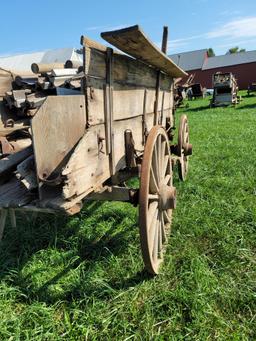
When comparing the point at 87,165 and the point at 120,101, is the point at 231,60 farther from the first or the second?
the point at 87,165

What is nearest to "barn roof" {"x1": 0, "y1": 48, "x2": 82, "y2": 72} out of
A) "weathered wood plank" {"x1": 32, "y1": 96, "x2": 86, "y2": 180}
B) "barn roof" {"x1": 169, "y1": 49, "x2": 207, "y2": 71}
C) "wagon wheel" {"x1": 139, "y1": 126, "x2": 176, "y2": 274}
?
"barn roof" {"x1": 169, "y1": 49, "x2": 207, "y2": 71}

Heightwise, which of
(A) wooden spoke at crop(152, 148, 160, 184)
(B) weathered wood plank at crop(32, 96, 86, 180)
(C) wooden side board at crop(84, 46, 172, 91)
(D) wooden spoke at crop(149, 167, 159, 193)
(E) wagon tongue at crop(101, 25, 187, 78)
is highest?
(E) wagon tongue at crop(101, 25, 187, 78)

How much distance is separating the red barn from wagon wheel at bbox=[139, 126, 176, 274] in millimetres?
35602

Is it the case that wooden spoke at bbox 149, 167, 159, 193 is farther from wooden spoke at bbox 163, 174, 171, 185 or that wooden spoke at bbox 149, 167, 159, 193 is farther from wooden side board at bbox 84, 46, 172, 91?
wooden side board at bbox 84, 46, 172, 91

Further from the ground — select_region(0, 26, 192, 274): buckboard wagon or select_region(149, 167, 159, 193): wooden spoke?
select_region(0, 26, 192, 274): buckboard wagon

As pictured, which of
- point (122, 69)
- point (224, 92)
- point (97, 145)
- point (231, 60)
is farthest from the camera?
point (231, 60)

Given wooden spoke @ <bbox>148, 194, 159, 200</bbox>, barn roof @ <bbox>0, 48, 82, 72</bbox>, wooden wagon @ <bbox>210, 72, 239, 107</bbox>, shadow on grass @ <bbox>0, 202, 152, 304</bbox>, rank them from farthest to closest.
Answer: barn roof @ <bbox>0, 48, 82, 72</bbox> → wooden wagon @ <bbox>210, 72, 239, 107</bbox> → shadow on grass @ <bbox>0, 202, 152, 304</bbox> → wooden spoke @ <bbox>148, 194, 159, 200</bbox>

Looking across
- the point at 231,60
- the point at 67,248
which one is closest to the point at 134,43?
the point at 67,248

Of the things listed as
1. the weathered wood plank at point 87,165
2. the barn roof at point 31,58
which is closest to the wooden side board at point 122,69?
the weathered wood plank at point 87,165

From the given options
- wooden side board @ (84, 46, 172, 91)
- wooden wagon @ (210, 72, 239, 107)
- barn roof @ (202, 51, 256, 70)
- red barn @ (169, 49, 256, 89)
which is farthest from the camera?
barn roof @ (202, 51, 256, 70)

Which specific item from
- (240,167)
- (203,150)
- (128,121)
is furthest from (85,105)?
(203,150)

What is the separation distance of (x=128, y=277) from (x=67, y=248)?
78 cm

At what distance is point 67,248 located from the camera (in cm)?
322

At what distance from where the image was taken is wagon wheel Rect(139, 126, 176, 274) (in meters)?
2.18
